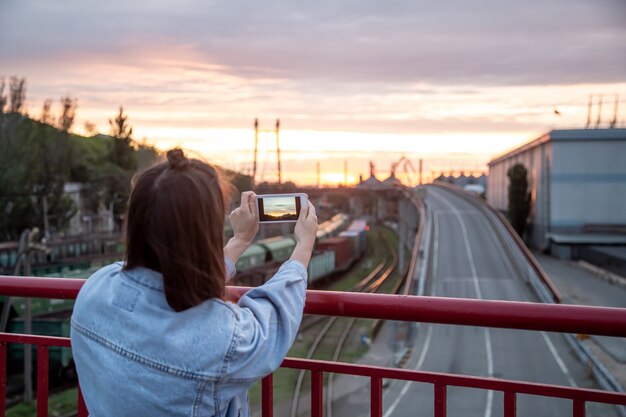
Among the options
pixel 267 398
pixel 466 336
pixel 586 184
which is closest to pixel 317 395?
pixel 267 398

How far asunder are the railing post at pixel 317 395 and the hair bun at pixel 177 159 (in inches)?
42.8

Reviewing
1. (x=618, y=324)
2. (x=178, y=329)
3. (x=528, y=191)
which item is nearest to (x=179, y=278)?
(x=178, y=329)

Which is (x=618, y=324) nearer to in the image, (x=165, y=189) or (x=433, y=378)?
(x=433, y=378)

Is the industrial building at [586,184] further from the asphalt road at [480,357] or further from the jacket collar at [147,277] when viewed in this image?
the jacket collar at [147,277]

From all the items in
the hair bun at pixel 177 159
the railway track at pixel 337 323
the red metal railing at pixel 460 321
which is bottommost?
the railway track at pixel 337 323

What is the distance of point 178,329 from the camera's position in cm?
145

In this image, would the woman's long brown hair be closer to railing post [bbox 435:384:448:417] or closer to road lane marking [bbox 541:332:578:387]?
railing post [bbox 435:384:448:417]

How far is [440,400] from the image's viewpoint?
214cm

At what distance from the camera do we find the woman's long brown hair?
4.71ft

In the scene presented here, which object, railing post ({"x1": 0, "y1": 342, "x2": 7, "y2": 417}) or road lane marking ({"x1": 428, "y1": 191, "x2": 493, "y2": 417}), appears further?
road lane marking ({"x1": 428, "y1": 191, "x2": 493, "y2": 417})

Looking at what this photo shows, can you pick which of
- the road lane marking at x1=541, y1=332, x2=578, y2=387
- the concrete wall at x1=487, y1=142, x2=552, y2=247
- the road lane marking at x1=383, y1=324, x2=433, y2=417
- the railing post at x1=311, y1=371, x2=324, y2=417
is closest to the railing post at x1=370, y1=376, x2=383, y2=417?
the railing post at x1=311, y1=371, x2=324, y2=417

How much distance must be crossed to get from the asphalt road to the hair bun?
41.1ft

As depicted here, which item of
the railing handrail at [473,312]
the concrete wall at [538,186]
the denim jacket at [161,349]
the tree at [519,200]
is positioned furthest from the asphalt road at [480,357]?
the denim jacket at [161,349]

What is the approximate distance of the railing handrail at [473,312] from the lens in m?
1.94
